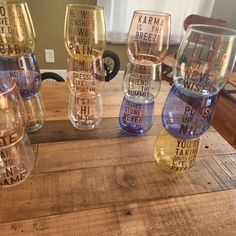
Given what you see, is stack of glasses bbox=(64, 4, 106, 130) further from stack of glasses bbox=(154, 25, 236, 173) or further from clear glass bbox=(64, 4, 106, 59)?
stack of glasses bbox=(154, 25, 236, 173)

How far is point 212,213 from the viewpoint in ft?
1.43

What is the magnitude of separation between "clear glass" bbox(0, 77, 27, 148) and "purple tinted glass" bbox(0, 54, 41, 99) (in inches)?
4.1

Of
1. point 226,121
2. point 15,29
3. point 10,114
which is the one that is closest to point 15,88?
point 10,114

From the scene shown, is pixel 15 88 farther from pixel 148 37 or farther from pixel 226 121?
pixel 226 121

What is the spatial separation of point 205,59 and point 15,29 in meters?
0.37

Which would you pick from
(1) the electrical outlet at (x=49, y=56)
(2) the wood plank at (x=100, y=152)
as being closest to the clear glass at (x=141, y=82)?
(2) the wood plank at (x=100, y=152)

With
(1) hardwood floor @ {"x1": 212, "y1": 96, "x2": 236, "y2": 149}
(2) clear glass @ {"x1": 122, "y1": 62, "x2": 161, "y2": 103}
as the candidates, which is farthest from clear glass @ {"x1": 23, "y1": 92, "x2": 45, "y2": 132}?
(1) hardwood floor @ {"x1": 212, "y1": 96, "x2": 236, "y2": 149}

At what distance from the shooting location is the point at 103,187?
47 centimetres

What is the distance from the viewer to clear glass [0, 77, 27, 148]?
0.41 m

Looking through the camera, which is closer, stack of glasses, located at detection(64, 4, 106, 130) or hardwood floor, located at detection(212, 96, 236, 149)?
stack of glasses, located at detection(64, 4, 106, 130)

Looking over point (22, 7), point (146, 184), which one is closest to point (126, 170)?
point (146, 184)

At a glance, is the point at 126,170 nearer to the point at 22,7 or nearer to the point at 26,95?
the point at 26,95

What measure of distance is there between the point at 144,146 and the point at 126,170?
3.8 inches

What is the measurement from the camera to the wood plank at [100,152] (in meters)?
0.52
